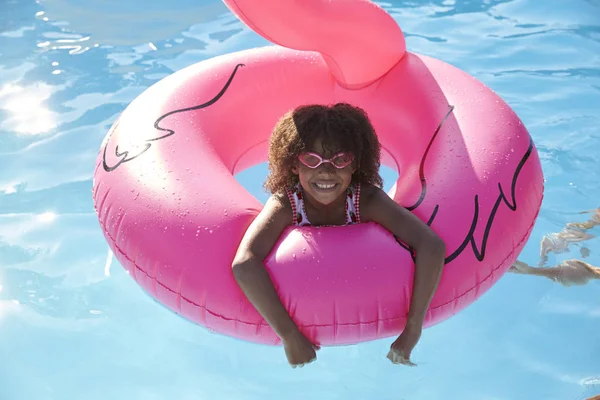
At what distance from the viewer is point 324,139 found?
2.36m

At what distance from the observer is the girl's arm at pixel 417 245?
86.4 inches

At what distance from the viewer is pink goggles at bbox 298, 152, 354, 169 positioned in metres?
2.34

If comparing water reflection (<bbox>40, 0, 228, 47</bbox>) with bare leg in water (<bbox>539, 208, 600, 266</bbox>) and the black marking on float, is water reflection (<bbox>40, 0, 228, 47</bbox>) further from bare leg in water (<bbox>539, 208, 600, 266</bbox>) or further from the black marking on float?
bare leg in water (<bbox>539, 208, 600, 266</bbox>)

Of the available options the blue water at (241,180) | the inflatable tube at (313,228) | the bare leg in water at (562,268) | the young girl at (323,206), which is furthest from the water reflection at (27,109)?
the bare leg in water at (562,268)

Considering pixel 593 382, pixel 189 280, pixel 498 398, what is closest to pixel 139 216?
pixel 189 280

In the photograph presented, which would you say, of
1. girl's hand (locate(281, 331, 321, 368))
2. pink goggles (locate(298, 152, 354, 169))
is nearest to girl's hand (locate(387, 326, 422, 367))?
girl's hand (locate(281, 331, 321, 368))

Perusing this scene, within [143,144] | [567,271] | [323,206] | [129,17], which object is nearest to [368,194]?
[323,206]

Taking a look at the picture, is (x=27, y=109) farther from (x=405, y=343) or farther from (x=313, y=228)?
(x=405, y=343)

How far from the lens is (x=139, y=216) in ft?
7.81

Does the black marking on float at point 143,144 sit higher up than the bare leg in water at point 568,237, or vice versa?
the black marking on float at point 143,144

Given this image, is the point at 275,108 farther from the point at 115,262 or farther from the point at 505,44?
the point at 505,44

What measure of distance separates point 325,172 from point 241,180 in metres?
1.72

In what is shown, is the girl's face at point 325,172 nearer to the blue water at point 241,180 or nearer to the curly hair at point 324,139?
the curly hair at point 324,139

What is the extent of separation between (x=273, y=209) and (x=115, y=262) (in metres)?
1.43
